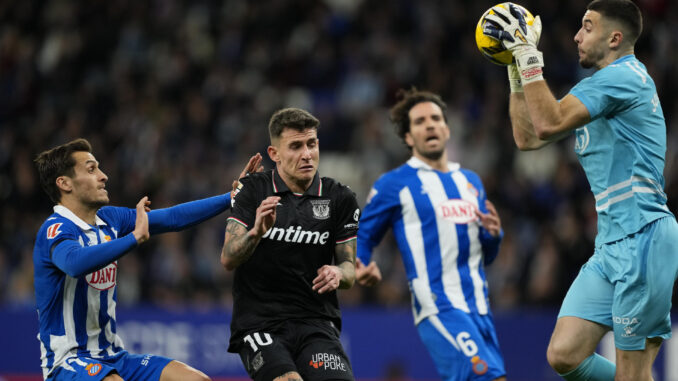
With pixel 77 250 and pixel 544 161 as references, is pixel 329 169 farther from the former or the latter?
pixel 77 250

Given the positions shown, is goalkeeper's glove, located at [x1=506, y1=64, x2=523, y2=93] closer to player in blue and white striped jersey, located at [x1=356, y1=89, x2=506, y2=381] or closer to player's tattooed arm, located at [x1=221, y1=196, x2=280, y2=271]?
player in blue and white striped jersey, located at [x1=356, y1=89, x2=506, y2=381]

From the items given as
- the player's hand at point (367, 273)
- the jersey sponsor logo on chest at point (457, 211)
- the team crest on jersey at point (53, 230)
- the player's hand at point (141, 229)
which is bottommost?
Result: the player's hand at point (367, 273)

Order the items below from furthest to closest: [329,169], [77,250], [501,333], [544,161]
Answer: [329,169], [544,161], [501,333], [77,250]

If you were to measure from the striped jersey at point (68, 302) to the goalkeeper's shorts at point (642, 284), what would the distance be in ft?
10.3

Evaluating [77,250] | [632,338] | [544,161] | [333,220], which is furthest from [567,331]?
[544,161]

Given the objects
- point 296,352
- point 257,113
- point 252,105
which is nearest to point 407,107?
point 296,352

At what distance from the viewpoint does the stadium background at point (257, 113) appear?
1167 centimetres

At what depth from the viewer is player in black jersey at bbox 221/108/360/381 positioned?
5332 mm

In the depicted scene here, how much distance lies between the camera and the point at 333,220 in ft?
18.9

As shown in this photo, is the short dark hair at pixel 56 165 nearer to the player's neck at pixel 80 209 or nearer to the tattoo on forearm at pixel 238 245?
the player's neck at pixel 80 209

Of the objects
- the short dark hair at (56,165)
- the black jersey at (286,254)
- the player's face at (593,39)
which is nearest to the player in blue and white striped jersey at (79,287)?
A: the short dark hair at (56,165)

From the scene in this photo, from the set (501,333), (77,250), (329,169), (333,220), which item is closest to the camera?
(77,250)

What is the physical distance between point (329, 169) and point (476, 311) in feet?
26.3

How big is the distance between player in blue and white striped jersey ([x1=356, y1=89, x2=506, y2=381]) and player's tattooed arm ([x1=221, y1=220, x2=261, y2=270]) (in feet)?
5.30
